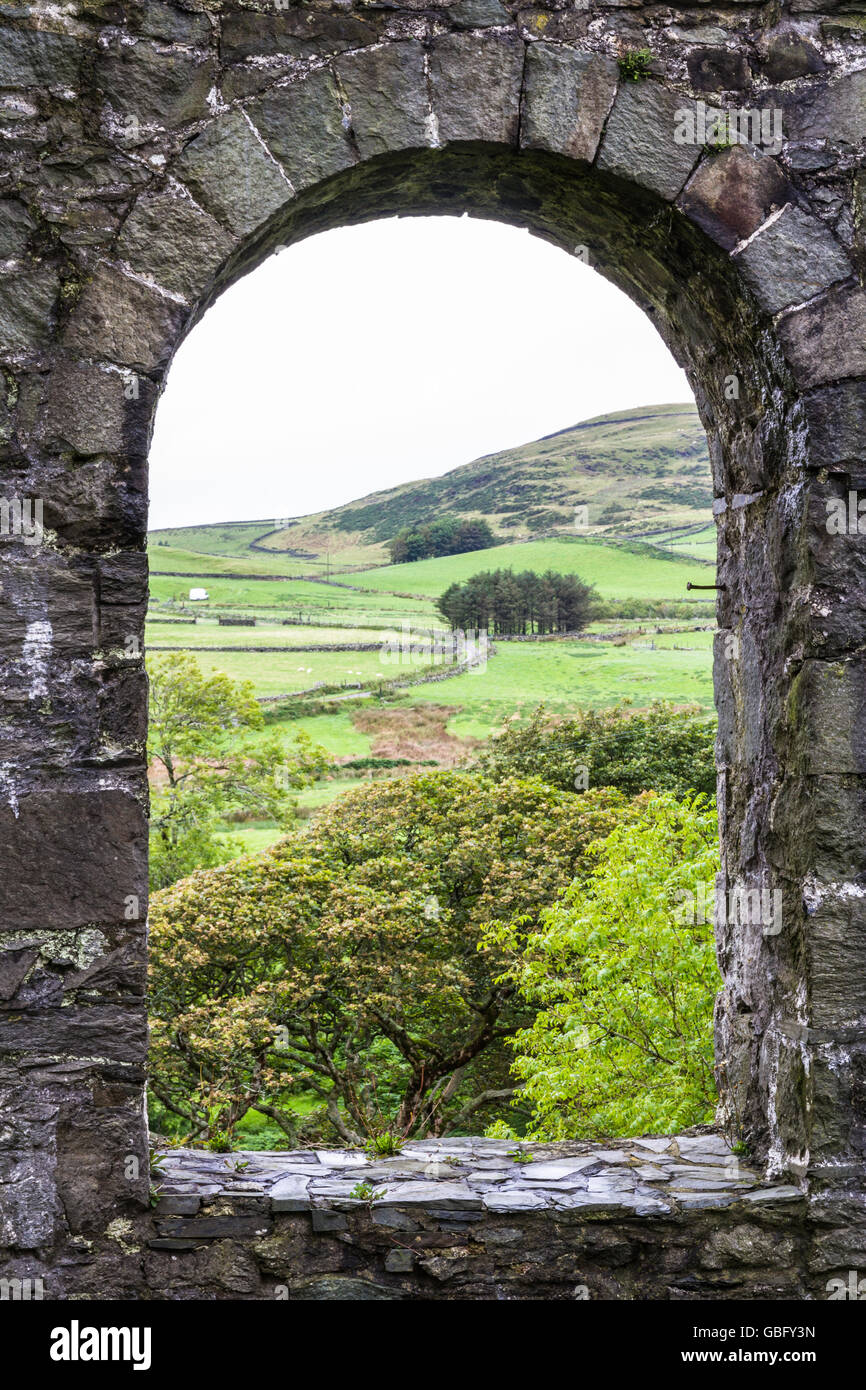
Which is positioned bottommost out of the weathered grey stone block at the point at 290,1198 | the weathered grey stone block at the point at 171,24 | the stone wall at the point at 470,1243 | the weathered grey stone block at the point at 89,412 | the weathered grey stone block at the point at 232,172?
the stone wall at the point at 470,1243

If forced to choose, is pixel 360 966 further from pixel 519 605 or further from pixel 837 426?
pixel 519 605

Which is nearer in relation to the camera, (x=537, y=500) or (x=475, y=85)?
(x=475, y=85)

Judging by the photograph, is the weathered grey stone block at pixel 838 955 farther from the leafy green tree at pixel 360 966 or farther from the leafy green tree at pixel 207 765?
the leafy green tree at pixel 207 765

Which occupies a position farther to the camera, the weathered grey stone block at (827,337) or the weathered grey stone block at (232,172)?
the weathered grey stone block at (827,337)

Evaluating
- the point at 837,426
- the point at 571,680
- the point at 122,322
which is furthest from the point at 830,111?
the point at 571,680

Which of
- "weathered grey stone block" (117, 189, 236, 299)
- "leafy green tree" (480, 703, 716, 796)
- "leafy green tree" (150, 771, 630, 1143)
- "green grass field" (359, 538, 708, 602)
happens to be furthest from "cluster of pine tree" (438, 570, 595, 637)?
"weathered grey stone block" (117, 189, 236, 299)

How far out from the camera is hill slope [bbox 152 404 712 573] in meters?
26.8

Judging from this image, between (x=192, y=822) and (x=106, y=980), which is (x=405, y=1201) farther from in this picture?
(x=192, y=822)

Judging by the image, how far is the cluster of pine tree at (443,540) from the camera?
2555 centimetres

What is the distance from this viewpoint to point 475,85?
9.47 ft

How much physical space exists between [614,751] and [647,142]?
418 inches

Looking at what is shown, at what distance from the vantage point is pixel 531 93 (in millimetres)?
2912

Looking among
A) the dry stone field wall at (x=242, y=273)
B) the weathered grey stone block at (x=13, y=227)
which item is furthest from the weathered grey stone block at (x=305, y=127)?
the weathered grey stone block at (x=13, y=227)

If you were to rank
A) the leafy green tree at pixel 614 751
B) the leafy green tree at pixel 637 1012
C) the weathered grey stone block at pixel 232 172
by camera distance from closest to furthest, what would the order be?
1. the weathered grey stone block at pixel 232 172
2. the leafy green tree at pixel 637 1012
3. the leafy green tree at pixel 614 751
